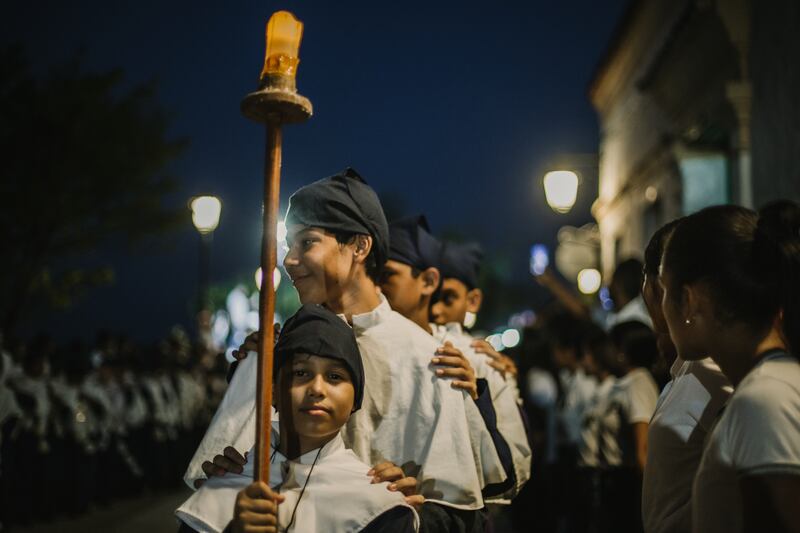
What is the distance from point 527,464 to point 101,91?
2357cm

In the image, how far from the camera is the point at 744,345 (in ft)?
8.19

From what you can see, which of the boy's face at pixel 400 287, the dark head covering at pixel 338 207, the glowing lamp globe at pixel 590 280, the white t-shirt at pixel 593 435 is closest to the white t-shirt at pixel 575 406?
the white t-shirt at pixel 593 435

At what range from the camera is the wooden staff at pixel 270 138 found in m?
2.70

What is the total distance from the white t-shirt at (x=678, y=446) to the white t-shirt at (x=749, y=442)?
→ 40 centimetres

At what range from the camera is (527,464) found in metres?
4.21

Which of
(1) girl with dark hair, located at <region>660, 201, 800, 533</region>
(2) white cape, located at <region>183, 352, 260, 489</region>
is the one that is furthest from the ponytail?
(2) white cape, located at <region>183, 352, 260, 489</region>

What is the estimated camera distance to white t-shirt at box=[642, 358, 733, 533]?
9.23ft

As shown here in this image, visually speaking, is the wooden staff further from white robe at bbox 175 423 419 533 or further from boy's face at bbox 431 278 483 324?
boy's face at bbox 431 278 483 324

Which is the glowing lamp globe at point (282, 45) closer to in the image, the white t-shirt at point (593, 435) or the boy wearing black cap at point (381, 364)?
the boy wearing black cap at point (381, 364)

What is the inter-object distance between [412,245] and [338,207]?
1138 mm

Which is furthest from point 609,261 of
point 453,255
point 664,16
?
point 453,255

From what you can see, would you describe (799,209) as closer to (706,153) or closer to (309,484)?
(309,484)

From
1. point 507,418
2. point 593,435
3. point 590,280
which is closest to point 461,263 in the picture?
point 507,418

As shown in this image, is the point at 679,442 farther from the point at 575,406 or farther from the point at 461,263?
the point at 575,406
